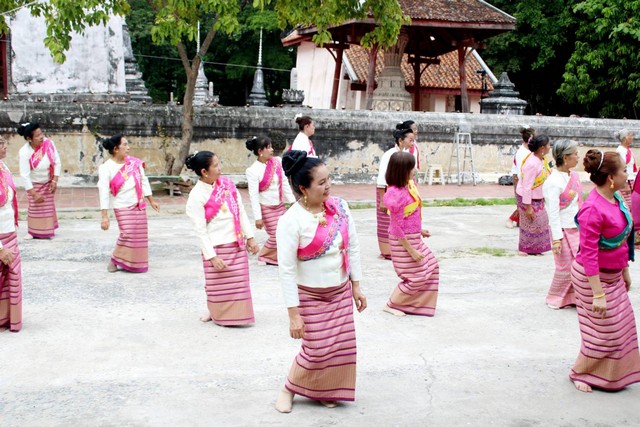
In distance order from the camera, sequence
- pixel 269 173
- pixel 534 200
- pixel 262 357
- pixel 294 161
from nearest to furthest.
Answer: pixel 294 161, pixel 262 357, pixel 269 173, pixel 534 200

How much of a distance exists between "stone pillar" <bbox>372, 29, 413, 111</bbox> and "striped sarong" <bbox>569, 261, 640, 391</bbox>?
665 inches

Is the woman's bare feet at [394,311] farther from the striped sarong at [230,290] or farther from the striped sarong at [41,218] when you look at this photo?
the striped sarong at [41,218]

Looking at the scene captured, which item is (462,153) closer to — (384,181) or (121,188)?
(384,181)

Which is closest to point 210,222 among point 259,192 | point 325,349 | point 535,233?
point 325,349

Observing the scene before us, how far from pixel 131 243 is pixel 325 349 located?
423cm

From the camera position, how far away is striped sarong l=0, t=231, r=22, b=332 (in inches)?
235

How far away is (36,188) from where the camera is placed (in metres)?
10.3

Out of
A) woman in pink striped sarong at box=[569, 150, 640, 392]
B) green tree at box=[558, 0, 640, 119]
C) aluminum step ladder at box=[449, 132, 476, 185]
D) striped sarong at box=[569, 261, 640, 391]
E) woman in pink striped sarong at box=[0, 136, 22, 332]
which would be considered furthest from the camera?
green tree at box=[558, 0, 640, 119]

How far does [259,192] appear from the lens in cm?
870

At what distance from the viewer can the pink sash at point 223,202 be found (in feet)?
20.8

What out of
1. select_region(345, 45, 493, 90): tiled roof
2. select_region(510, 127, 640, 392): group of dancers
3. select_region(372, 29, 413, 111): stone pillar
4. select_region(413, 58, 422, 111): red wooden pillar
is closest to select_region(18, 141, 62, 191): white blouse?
select_region(510, 127, 640, 392): group of dancers

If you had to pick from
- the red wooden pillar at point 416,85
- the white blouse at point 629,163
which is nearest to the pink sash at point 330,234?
the white blouse at point 629,163

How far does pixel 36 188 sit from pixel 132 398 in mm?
6346

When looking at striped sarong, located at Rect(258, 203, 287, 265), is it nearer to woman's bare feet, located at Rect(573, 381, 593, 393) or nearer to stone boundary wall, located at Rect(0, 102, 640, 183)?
woman's bare feet, located at Rect(573, 381, 593, 393)
